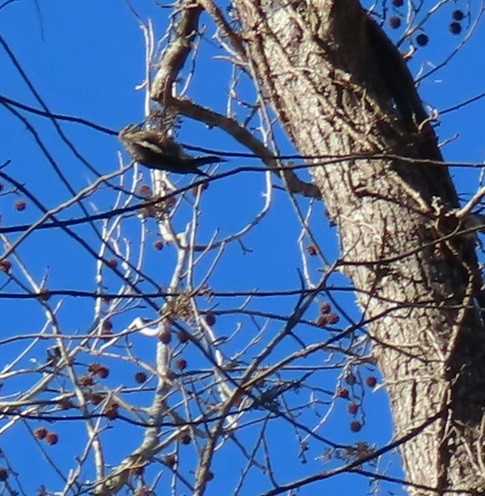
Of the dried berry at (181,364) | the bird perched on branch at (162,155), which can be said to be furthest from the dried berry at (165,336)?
the bird perched on branch at (162,155)

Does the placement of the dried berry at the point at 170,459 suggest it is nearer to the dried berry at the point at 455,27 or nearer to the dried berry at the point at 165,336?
the dried berry at the point at 165,336

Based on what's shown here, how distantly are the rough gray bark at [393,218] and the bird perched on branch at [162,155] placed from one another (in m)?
0.76

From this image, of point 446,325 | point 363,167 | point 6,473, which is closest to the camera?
point 446,325

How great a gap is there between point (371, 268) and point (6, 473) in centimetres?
158

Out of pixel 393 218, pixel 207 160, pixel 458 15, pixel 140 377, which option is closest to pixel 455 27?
pixel 458 15

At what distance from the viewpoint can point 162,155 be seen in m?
2.29

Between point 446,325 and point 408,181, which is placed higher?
point 408,181

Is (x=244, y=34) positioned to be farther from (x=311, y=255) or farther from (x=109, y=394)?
(x=109, y=394)

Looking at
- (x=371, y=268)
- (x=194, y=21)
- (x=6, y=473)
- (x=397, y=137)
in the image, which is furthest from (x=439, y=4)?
(x=6, y=473)

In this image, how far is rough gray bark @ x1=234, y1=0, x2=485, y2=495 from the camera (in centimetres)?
322

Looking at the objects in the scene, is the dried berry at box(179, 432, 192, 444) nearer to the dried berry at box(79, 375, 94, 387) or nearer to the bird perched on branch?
the dried berry at box(79, 375, 94, 387)

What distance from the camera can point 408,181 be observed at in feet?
11.6

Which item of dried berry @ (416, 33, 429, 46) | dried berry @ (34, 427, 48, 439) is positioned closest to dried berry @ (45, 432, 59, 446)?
dried berry @ (34, 427, 48, 439)

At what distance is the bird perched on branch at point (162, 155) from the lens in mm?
2291
